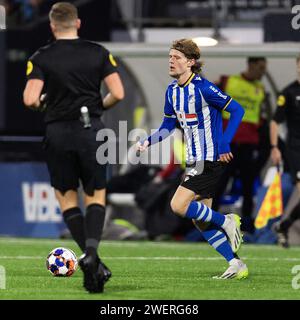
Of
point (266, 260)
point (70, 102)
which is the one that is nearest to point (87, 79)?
point (70, 102)

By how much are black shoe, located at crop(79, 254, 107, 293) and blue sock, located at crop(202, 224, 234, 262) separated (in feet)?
6.46

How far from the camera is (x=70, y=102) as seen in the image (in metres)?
9.55

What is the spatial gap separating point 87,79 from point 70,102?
0.69 ft

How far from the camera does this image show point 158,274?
1126cm

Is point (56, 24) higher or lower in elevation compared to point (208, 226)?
→ higher

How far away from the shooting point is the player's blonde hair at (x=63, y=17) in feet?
31.0

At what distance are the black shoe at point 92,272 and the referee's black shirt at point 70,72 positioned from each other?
111cm

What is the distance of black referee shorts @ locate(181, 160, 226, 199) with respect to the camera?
10.9 meters

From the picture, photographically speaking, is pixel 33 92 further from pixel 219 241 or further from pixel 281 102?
pixel 281 102

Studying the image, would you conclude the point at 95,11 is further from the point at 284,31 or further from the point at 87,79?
the point at 87,79

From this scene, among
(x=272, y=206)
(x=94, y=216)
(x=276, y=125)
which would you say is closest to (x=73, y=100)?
(x=94, y=216)

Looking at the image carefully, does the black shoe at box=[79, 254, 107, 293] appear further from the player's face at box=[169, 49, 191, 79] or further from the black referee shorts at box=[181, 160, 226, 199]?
the player's face at box=[169, 49, 191, 79]

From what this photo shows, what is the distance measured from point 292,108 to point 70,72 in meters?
6.44

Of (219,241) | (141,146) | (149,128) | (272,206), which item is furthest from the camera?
(149,128)
